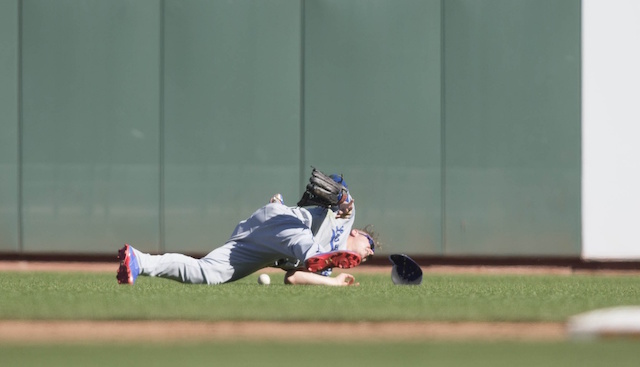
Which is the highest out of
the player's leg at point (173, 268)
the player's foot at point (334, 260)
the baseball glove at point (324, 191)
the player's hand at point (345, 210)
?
the baseball glove at point (324, 191)

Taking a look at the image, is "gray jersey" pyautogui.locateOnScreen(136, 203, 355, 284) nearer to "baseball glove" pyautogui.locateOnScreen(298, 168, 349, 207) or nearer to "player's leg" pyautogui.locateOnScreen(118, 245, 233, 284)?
"player's leg" pyautogui.locateOnScreen(118, 245, 233, 284)

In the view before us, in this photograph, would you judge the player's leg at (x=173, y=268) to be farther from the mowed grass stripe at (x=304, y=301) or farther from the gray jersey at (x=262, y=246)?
the mowed grass stripe at (x=304, y=301)

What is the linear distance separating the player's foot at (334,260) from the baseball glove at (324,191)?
0.85 metres

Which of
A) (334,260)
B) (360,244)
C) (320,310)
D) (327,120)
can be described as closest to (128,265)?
(334,260)

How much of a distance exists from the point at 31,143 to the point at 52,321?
25.2 ft

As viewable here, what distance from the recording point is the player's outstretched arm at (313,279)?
8.91m

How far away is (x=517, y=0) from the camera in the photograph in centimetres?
1345

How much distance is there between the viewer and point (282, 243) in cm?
854

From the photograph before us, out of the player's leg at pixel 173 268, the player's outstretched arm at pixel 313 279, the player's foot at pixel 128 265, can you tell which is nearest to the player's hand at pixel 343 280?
the player's outstretched arm at pixel 313 279

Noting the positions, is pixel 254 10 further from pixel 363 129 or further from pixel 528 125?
pixel 528 125

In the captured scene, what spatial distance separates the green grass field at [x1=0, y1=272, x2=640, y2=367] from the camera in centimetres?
467

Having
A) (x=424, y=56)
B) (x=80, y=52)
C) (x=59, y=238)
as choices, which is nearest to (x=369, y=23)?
(x=424, y=56)

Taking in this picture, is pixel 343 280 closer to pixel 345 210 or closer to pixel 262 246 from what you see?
pixel 345 210

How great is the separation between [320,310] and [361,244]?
2.42 metres
